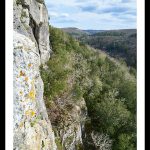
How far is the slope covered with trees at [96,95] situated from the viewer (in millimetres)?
17531

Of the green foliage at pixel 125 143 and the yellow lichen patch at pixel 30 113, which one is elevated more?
the yellow lichen patch at pixel 30 113

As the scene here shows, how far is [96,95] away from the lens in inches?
907

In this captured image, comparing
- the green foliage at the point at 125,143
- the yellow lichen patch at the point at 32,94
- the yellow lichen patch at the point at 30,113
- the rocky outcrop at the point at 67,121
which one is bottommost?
the green foliage at the point at 125,143

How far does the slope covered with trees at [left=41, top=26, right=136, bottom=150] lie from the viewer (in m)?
17.5

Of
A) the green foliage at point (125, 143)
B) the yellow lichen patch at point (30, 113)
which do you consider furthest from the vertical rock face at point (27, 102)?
the green foliage at point (125, 143)

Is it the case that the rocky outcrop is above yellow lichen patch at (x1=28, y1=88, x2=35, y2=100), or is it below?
below

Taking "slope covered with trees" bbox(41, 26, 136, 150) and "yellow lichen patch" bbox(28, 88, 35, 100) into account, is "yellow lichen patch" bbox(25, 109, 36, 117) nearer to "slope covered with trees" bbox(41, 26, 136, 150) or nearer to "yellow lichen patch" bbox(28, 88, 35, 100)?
"yellow lichen patch" bbox(28, 88, 35, 100)

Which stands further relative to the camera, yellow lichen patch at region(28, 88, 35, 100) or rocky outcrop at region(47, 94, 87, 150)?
rocky outcrop at region(47, 94, 87, 150)

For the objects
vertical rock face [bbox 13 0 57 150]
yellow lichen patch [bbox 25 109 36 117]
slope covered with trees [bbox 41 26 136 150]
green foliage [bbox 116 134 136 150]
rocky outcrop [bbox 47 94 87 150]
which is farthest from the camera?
green foliage [bbox 116 134 136 150]

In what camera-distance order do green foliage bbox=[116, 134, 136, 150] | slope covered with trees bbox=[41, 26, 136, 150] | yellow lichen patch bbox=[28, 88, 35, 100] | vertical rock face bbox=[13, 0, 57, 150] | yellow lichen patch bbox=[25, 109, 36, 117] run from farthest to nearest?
green foliage bbox=[116, 134, 136, 150]
slope covered with trees bbox=[41, 26, 136, 150]
yellow lichen patch bbox=[28, 88, 35, 100]
yellow lichen patch bbox=[25, 109, 36, 117]
vertical rock face bbox=[13, 0, 57, 150]

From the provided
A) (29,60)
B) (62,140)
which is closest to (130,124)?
(62,140)

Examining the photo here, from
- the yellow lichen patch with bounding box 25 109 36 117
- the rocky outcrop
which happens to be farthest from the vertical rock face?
the rocky outcrop

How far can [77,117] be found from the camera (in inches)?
698

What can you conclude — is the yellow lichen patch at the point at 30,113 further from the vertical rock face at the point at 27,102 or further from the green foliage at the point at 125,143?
the green foliage at the point at 125,143
